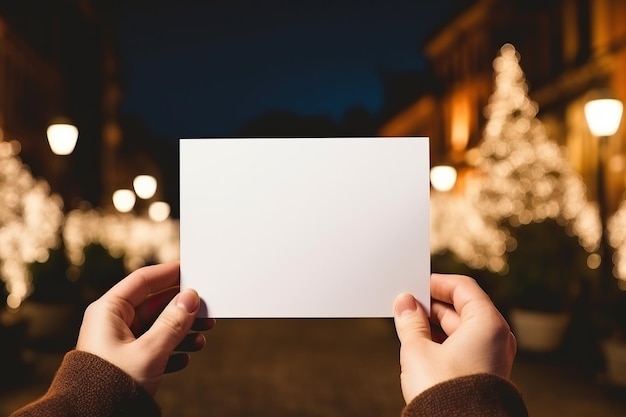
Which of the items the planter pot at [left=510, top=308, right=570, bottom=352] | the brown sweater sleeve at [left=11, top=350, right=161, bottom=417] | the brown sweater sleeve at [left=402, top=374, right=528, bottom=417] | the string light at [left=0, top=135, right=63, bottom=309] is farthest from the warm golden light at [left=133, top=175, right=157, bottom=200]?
the brown sweater sleeve at [left=402, top=374, right=528, bottom=417]

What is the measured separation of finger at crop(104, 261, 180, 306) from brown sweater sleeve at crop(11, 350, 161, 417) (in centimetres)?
26

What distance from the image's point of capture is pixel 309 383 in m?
9.24

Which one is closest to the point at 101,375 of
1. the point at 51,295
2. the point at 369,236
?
the point at 369,236

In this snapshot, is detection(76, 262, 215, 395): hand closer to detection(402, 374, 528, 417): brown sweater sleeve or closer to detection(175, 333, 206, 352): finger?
detection(175, 333, 206, 352): finger

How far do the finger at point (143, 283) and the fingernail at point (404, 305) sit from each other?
27.3 inches

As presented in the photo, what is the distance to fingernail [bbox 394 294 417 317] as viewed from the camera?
1.69 m

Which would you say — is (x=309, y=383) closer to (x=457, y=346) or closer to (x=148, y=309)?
(x=148, y=309)

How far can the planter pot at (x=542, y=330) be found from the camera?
34.8 feet

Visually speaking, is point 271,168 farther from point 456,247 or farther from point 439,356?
point 456,247

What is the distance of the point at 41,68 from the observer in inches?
1305

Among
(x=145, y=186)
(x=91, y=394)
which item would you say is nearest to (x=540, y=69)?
(x=145, y=186)

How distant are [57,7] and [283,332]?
2922cm

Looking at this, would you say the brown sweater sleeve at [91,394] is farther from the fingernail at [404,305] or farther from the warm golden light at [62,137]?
the warm golden light at [62,137]

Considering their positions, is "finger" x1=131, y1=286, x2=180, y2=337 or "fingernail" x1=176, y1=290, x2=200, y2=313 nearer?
"fingernail" x1=176, y1=290, x2=200, y2=313
